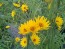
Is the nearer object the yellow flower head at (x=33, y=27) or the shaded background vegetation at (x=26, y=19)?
the yellow flower head at (x=33, y=27)

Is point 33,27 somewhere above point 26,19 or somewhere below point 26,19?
above

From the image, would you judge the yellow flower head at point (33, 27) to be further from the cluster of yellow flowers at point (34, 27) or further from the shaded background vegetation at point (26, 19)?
the shaded background vegetation at point (26, 19)

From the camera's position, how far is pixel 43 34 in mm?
1743

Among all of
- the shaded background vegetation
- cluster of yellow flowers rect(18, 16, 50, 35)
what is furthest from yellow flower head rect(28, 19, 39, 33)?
the shaded background vegetation

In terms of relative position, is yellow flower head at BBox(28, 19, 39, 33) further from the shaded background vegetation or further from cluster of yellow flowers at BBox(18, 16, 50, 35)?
the shaded background vegetation

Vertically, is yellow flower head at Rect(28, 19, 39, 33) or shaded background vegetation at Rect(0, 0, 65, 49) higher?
yellow flower head at Rect(28, 19, 39, 33)

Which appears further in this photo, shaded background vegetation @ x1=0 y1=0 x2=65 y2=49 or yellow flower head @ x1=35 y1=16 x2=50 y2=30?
shaded background vegetation @ x1=0 y1=0 x2=65 y2=49

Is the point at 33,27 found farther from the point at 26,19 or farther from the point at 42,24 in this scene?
the point at 26,19

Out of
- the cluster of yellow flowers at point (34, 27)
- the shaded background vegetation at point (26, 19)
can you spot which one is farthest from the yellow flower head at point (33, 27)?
the shaded background vegetation at point (26, 19)

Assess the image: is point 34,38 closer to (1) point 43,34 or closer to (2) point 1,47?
(1) point 43,34

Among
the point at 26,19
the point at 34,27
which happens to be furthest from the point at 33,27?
the point at 26,19

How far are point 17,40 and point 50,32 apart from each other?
48 cm

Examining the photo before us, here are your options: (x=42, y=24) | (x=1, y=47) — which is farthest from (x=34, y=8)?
(x=42, y=24)

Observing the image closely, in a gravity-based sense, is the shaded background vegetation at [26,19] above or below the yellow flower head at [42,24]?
below
